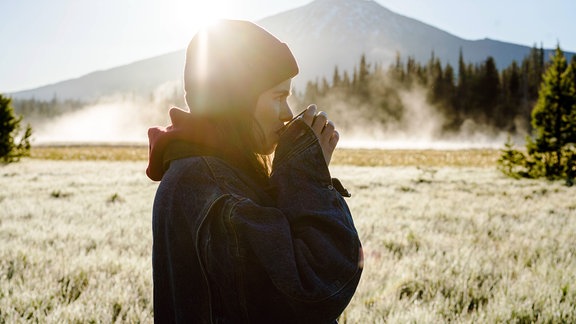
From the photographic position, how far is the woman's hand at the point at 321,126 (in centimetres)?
129

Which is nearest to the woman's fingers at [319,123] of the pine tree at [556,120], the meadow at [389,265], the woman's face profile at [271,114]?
the woman's face profile at [271,114]

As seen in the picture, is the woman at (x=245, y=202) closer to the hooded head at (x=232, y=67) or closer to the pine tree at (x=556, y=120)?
the hooded head at (x=232, y=67)

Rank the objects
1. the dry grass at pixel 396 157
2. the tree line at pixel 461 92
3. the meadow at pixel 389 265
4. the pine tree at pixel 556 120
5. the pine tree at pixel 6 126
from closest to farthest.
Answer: the meadow at pixel 389 265
the pine tree at pixel 556 120
the pine tree at pixel 6 126
the dry grass at pixel 396 157
the tree line at pixel 461 92

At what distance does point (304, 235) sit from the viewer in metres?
1.13

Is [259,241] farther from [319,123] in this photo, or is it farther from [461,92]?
[461,92]

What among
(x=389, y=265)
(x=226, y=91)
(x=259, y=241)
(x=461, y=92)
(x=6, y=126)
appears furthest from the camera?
(x=461, y=92)

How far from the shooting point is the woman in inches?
43.5

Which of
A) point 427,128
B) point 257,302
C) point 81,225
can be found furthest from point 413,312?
point 427,128

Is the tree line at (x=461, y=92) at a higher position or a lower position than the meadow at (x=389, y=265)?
higher

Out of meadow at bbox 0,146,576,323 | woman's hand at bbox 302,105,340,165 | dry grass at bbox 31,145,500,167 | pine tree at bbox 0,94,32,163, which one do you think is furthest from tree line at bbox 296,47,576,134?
woman's hand at bbox 302,105,340,165

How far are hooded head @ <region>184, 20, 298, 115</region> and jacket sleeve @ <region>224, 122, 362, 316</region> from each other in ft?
0.79

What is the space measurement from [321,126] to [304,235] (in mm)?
367

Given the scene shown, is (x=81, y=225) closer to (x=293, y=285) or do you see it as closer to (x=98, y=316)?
(x=98, y=316)

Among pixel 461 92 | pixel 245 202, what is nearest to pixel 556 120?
pixel 245 202
